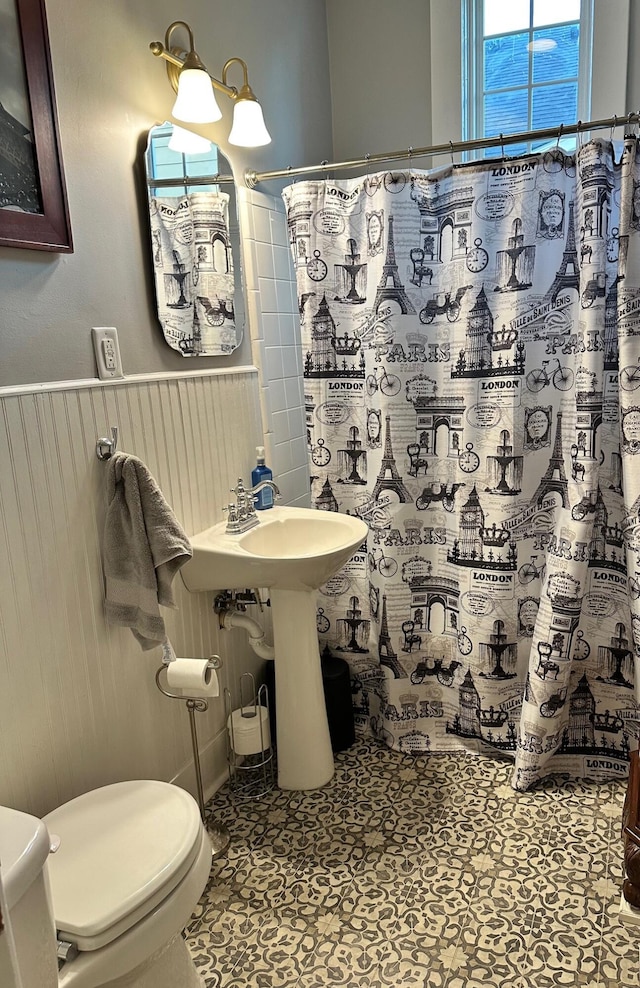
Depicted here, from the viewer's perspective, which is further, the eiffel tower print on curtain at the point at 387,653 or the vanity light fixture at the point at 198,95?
the eiffel tower print on curtain at the point at 387,653

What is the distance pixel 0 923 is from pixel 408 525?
1928 mm

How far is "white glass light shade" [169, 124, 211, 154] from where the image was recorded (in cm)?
194

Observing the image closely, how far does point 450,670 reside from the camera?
251 centimetres

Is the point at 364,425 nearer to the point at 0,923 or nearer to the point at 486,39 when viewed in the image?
the point at 486,39

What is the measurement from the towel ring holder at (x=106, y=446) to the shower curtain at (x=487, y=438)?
85cm

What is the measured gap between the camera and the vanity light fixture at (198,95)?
71.6 inches

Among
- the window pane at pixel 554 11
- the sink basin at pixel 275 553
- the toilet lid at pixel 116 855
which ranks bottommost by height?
the toilet lid at pixel 116 855

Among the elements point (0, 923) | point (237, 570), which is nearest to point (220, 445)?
point (237, 570)

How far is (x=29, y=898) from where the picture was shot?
0.97m

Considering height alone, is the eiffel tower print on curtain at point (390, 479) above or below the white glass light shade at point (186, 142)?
below

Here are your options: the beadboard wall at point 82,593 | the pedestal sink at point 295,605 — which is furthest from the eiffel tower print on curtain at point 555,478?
the beadboard wall at point 82,593

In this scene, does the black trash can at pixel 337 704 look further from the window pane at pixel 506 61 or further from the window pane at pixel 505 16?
the window pane at pixel 505 16

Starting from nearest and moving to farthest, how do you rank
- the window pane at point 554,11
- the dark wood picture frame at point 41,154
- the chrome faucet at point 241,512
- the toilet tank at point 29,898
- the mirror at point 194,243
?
the toilet tank at point 29,898 → the dark wood picture frame at point 41,154 → the mirror at point 194,243 → the chrome faucet at point 241,512 → the window pane at point 554,11

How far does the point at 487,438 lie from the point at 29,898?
5.73ft
